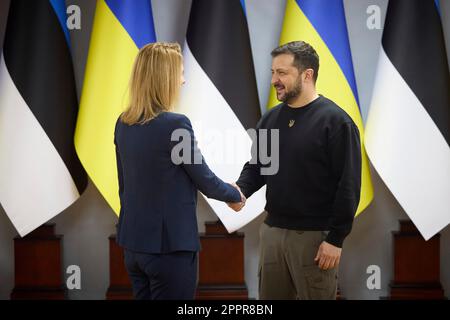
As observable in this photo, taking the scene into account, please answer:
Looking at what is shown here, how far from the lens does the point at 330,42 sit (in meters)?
2.54

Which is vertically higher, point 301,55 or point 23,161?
point 301,55

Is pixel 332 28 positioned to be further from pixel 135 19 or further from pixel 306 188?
pixel 306 188

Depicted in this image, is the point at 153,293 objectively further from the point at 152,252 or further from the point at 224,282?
the point at 224,282

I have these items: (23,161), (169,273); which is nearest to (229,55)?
(23,161)

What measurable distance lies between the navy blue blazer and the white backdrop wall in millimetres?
1171

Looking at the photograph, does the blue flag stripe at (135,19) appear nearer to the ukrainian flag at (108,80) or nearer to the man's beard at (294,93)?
the ukrainian flag at (108,80)

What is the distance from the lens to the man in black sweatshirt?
1736mm

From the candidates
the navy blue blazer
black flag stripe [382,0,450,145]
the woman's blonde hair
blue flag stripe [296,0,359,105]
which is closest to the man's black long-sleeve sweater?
the navy blue blazer

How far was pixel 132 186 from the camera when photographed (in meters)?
1.62

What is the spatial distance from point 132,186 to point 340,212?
667mm

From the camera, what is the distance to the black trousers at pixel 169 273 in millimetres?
1608

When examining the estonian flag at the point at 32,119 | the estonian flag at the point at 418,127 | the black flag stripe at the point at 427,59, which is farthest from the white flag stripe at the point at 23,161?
the black flag stripe at the point at 427,59

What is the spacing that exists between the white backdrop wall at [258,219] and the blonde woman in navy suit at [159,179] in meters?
1.17

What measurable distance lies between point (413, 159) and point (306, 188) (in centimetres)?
95
